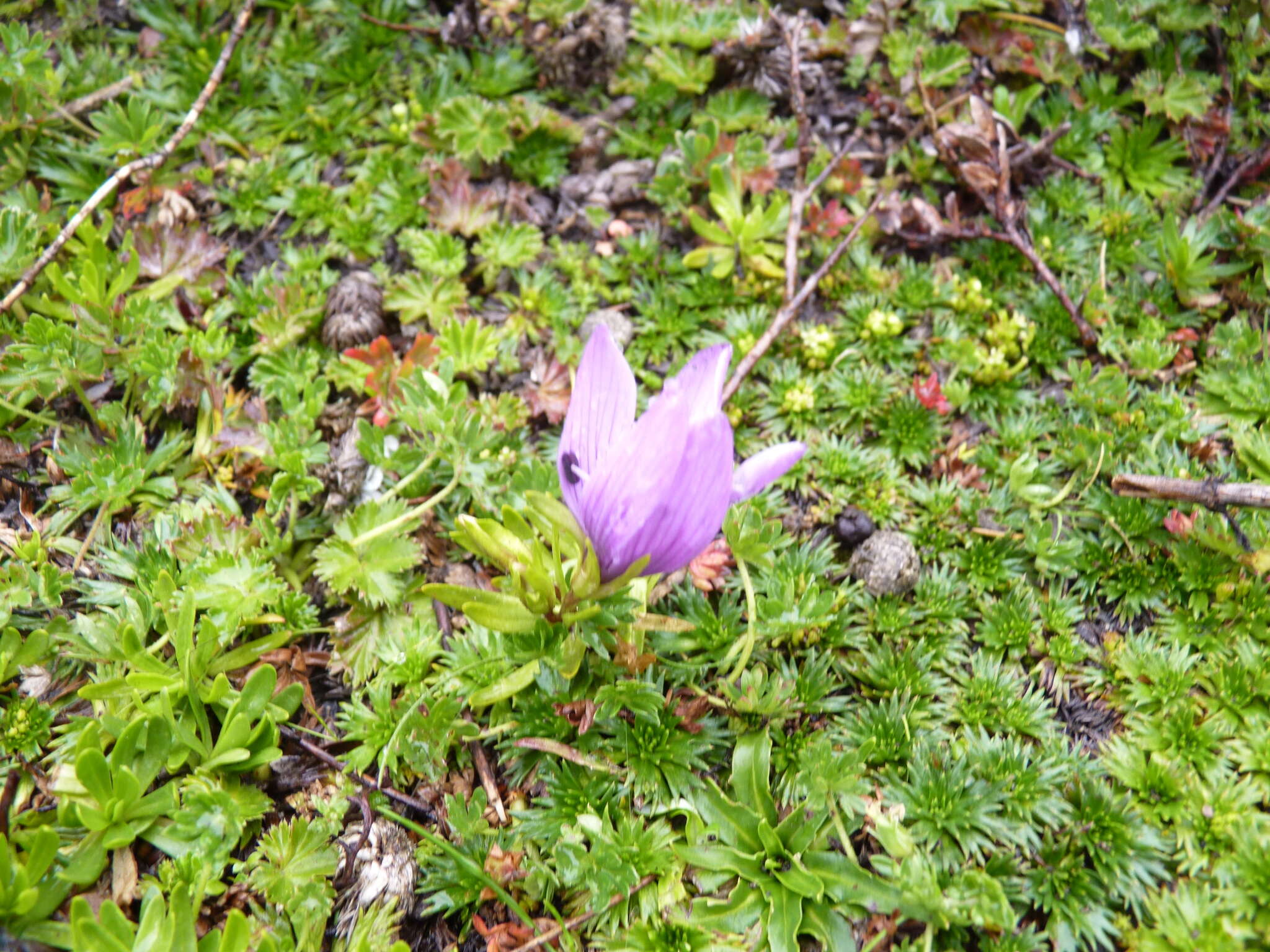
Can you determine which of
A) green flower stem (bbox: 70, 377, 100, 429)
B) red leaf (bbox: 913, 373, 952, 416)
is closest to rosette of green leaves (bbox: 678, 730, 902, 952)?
red leaf (bbox: 913, 373, 952, 416)

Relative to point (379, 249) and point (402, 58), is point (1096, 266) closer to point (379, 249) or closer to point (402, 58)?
point (379, 249)

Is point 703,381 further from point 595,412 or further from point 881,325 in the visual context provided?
point 881,325

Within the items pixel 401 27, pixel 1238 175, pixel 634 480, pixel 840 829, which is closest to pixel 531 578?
pixel 634 480

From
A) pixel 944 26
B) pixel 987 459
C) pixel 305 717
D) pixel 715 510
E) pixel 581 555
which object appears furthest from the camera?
pixel 944 26

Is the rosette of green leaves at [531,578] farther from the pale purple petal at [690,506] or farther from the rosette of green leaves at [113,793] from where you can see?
the rosette of green leaves at [113,793]

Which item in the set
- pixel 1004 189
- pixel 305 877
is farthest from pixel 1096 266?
pixel 305 877
